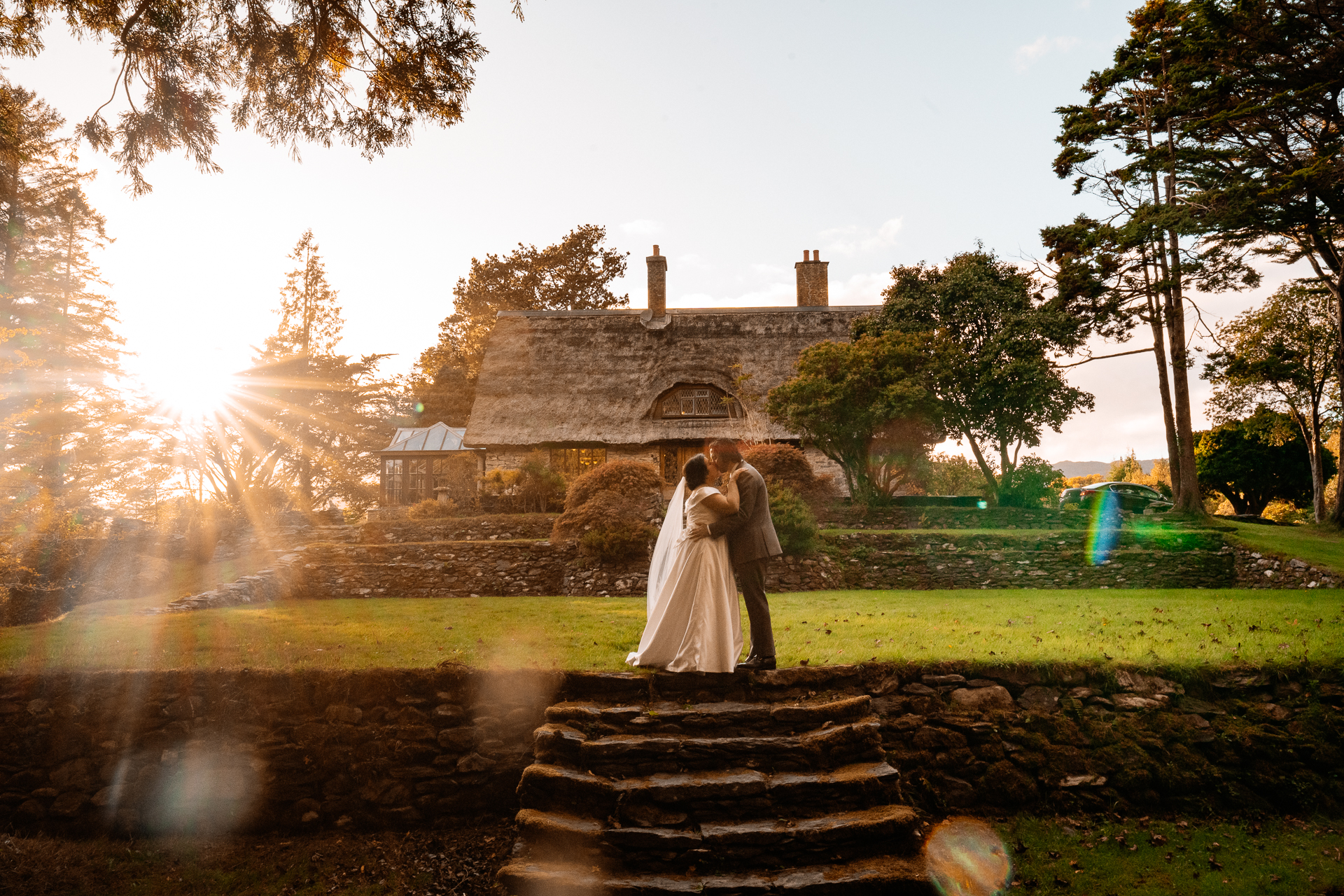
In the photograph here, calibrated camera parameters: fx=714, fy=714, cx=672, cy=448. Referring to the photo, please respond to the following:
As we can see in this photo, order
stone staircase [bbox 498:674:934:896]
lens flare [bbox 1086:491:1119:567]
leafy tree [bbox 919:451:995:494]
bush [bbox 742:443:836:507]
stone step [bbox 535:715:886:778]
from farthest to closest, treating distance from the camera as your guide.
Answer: leafy tree [bbox 919:451:995:494], bush [bbox 742:443:836:507], lens flare [bbox 1086:491:1119:567], stone step [bbox 535:715:886:778], stone staircase [bbox 498:674:934:896]

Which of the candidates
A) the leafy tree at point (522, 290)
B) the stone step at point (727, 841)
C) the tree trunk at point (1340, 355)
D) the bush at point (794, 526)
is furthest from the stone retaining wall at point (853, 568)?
the leafy tree at point (522, 290)

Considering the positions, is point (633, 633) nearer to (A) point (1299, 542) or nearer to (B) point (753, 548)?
(B) point (753, 548)

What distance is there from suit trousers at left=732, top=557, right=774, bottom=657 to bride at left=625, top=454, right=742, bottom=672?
0.44 feet

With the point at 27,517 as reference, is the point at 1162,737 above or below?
below

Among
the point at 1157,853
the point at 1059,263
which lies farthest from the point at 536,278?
the point at 1157,853

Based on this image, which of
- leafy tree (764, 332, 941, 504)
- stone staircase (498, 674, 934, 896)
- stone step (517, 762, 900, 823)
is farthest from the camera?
leafy tree (764, 332, 941, 504)

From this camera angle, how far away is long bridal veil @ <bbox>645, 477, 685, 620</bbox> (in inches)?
267

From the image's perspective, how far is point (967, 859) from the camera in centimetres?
527

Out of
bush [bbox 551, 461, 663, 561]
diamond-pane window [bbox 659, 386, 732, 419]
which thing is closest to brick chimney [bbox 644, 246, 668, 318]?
diamond-pane window [bbox 659, 386, 732, 419]

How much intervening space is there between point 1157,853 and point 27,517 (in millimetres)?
15362

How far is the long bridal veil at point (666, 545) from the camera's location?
6.79m

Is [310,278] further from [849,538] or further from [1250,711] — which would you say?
[1250,711]

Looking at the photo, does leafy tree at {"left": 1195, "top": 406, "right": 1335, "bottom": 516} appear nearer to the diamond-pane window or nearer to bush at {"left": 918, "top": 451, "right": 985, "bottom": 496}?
bush at {"left": 918, "top": 451, "right": 985, "bottom": 496}

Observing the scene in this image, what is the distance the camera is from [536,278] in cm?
3950
